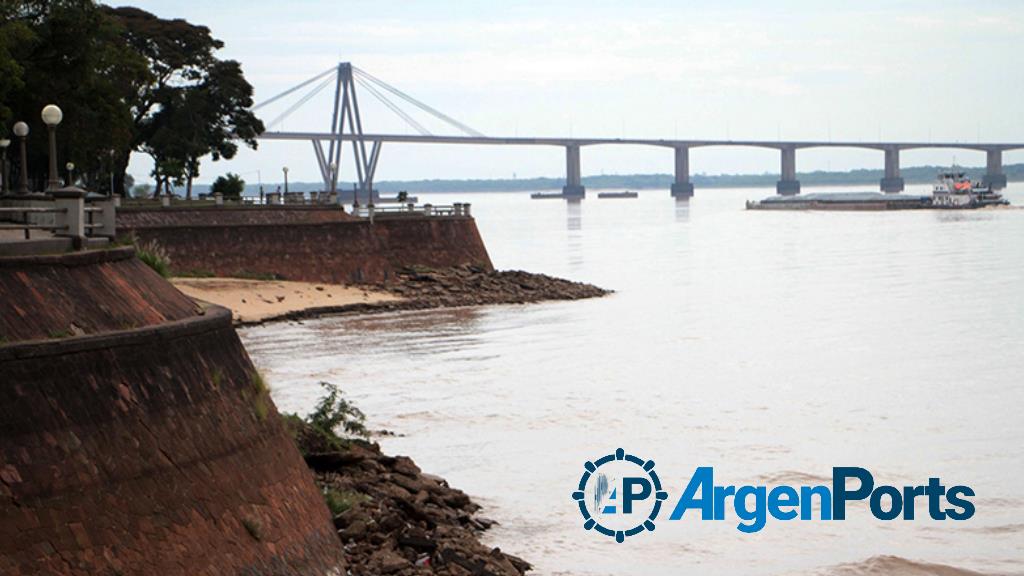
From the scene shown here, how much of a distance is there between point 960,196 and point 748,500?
449 feet

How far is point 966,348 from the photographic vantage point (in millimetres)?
35188

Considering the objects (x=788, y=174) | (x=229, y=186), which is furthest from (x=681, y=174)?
(x=229, y=186)

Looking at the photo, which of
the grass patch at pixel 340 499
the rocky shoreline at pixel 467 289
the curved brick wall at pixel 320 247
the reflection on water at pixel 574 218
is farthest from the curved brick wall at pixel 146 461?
the reflection on water at pixel 574 218

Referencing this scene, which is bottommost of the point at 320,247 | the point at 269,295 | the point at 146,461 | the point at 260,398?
the point at 269,295

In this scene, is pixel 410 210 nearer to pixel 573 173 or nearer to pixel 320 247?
pixel 320 247

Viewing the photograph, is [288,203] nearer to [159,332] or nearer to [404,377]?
[404,377]

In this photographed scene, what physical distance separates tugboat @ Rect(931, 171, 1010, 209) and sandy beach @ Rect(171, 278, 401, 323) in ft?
366

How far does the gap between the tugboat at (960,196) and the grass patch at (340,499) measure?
14018 cm

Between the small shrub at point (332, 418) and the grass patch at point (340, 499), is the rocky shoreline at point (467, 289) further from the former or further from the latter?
the grass patch at point (340, 499)

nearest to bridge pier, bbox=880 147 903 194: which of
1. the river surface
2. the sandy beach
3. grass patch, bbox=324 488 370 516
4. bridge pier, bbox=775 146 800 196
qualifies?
bridge pier, bbox=775 146 800 196

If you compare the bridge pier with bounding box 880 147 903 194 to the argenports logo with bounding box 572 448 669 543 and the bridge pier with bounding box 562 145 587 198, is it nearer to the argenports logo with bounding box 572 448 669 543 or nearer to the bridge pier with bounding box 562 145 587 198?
the bridge pier with bounding box 562 145 587 198

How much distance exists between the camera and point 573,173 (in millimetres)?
174625

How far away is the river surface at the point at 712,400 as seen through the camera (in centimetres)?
1686

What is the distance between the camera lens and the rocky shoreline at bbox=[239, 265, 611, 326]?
45500mm
